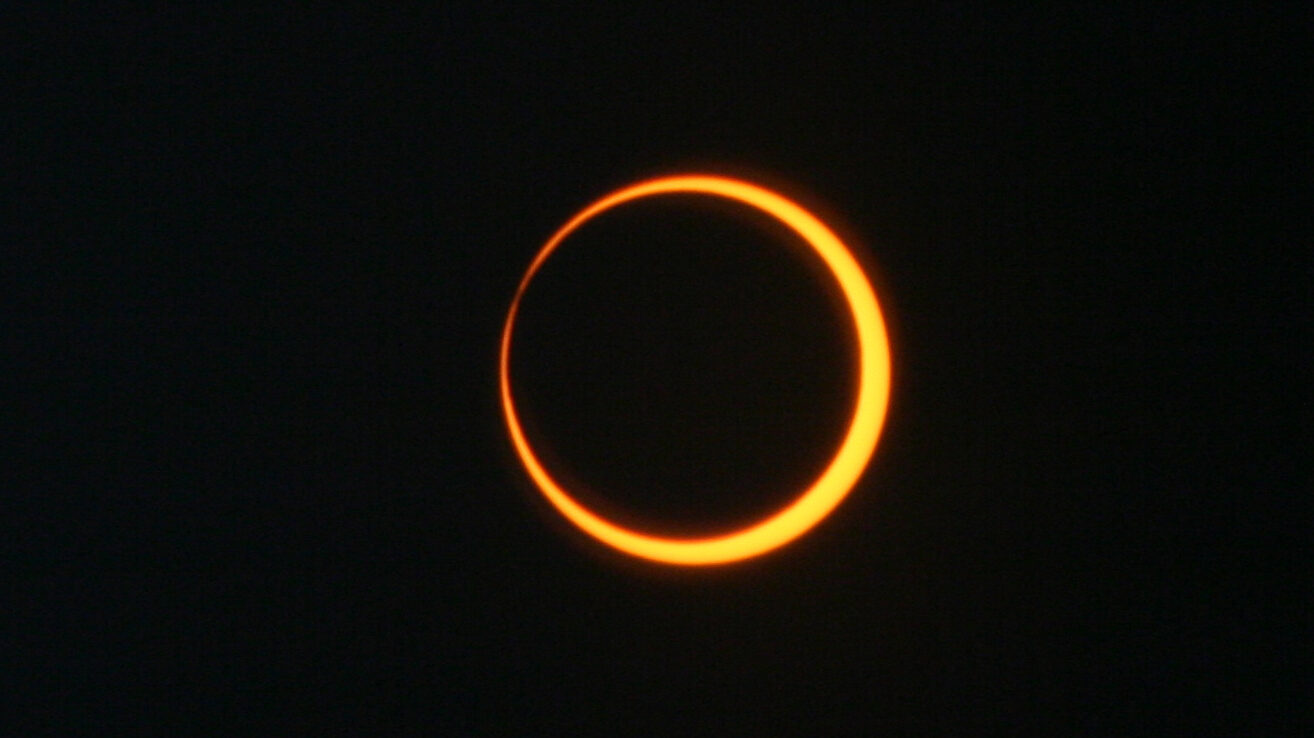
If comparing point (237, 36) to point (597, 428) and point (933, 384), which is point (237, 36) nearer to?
point (597, 428)

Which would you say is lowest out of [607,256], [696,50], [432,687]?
[432,687]

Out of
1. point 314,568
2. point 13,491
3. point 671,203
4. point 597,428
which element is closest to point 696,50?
point 671,203

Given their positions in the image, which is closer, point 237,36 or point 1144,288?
point 1144,288

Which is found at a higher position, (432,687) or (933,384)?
(933,384)
